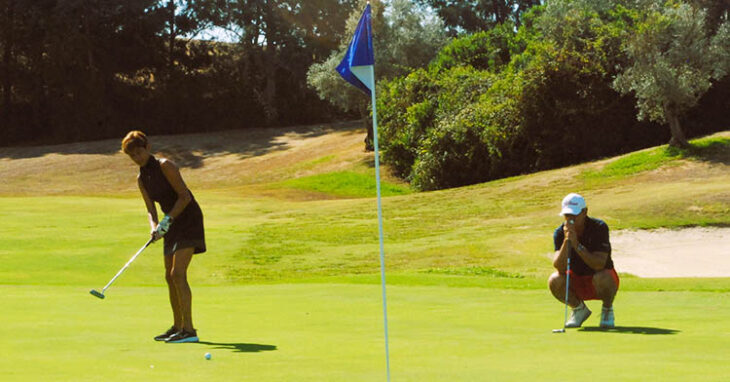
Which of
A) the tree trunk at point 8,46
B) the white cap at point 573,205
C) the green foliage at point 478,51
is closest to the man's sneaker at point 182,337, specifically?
the white cap at point 573,205

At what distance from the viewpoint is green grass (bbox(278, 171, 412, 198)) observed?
51969mm

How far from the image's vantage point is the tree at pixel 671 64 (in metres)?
38.5

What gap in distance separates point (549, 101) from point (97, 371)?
37.5 meters

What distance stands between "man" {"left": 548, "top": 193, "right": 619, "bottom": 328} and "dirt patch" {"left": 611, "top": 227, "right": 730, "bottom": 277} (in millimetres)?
12654

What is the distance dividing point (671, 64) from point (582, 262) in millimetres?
30431

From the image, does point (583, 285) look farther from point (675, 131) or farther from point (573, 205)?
point (675, 131)

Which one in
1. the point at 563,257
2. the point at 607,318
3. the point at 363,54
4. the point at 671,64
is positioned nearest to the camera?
the point at 363,54

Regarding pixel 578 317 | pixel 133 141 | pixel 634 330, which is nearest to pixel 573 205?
pixel 578 317

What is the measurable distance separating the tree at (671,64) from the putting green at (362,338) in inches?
972

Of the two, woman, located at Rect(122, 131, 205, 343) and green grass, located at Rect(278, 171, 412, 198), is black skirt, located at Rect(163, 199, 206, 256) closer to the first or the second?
woman, located at Rect(122, 131, 205, 343)

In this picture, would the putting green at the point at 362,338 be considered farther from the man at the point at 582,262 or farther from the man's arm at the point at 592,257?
the man's arm at the point at 592,257

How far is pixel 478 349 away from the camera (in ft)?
29.6

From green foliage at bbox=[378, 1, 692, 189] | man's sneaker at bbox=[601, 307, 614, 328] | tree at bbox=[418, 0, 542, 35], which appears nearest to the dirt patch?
man's sneaker at bbox=[601, 307, 614, 328]

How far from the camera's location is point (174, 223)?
10.3 meters
